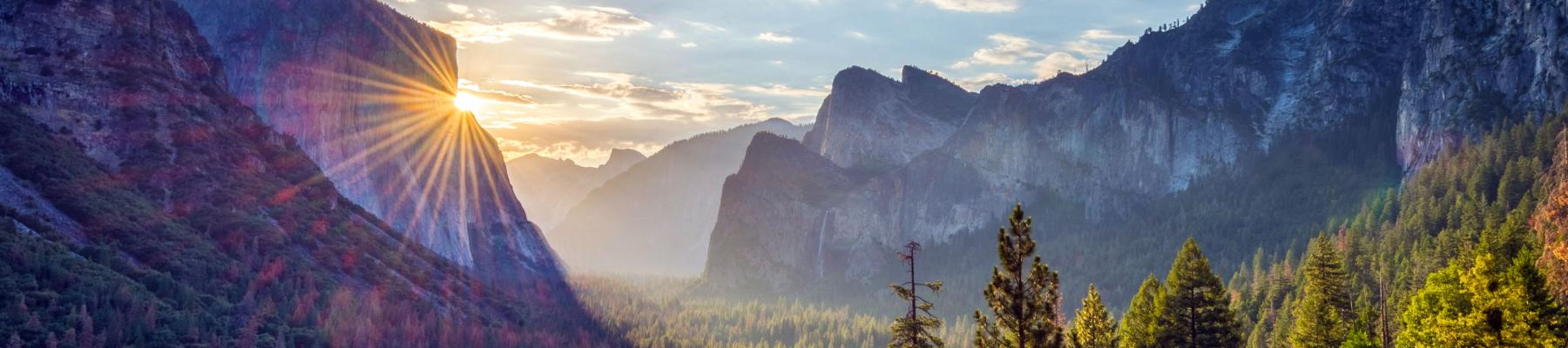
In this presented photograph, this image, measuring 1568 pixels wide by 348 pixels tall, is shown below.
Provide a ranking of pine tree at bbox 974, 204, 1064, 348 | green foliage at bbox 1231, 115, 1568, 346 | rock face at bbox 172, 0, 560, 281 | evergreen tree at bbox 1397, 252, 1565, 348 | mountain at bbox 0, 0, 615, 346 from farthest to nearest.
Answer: rock face at bbox 172, 0, 560, 281, mountain at bbox 0, 0, 615, 346, green foliage at bbox 1231, 115, 1568, 346, evergreen tree at bbox 1397, 252, 1565, 348, pine tree at bbox 974, 204, 1064, 348

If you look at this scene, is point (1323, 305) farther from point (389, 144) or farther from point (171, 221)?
point (389, 144)

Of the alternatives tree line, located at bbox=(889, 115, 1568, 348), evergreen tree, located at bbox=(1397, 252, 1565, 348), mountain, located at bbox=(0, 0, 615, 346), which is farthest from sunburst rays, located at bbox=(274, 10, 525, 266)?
evergreen tree, located at bbox=(1397, 252, 1565, 348)

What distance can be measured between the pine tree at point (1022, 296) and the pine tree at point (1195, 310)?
2567 centimetres

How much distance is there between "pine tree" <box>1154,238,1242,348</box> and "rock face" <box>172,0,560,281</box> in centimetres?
13104

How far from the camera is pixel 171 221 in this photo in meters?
103

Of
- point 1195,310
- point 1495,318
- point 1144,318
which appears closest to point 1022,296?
point 1495,318

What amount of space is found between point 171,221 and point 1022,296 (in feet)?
314

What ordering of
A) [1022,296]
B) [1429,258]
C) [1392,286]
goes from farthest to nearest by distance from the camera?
[1392,286] → [1429,258] → [1022,296]

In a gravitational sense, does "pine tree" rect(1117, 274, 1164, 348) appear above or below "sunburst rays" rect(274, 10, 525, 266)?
below

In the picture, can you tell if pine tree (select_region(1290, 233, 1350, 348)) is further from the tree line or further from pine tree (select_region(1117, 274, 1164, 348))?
pine tree (select_region(1117, 274, 1164, 348))

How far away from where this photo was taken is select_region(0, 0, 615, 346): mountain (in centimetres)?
8081

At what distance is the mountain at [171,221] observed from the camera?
8081cm

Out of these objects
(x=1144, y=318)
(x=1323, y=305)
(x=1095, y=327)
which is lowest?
(x=1095, y=327)

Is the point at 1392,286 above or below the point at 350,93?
below
